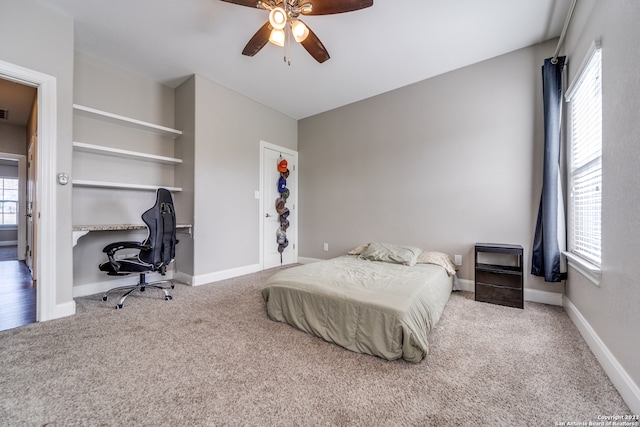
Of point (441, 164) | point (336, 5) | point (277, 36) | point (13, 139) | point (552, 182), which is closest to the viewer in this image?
point (336, 5)

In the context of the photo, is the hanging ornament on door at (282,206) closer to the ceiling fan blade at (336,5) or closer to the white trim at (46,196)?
the ceiling fan blade at (336,5)

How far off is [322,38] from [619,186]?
2.69m

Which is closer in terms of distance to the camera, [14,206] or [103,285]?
Answer: [103,285]

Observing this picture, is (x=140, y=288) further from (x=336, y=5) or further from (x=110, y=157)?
(x=336, y=5)

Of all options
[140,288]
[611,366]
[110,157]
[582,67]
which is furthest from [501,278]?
[110,157]

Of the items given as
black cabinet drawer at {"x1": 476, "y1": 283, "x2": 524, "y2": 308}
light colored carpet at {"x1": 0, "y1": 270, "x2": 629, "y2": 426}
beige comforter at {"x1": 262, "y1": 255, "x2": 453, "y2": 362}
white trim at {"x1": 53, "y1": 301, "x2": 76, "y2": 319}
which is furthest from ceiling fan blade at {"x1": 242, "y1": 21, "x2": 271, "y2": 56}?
black cabinet drawer at {"x1": 476, "y1": 283, "x2": 524, "y2": 308}

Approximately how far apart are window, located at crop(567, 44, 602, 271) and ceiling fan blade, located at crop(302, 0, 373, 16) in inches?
65.3

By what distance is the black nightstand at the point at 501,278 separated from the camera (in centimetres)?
255

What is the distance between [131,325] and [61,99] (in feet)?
7.10

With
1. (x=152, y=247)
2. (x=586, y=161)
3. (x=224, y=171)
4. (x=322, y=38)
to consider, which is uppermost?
(x=322, y=38)

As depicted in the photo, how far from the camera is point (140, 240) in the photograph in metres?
3.38

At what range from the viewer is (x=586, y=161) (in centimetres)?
204

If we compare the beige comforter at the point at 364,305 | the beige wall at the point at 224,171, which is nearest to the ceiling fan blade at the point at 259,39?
the beige wall at the point at 224,171

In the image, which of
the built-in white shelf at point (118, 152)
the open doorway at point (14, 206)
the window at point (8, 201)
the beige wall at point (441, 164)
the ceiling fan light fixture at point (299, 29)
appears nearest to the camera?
the ceiling fan light fixture at point (299, 29)
